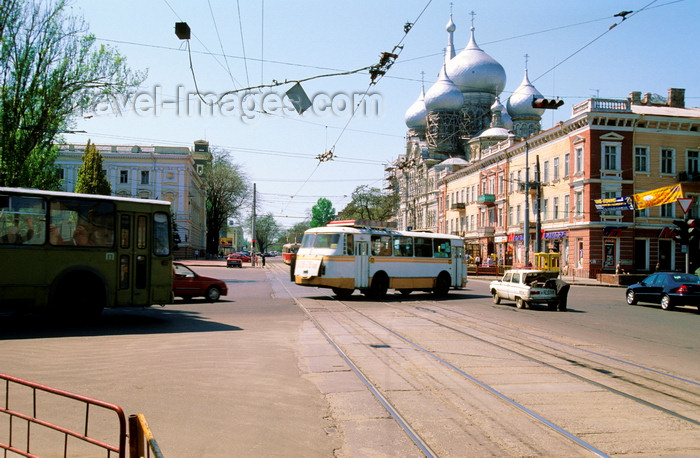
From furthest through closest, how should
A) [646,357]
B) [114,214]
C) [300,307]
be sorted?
1. [300,307]
2. [114,214]
3. [646,357]

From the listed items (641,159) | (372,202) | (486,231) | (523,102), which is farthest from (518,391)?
(372,202)

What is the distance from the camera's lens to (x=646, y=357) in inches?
451

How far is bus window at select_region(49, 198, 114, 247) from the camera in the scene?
1384 cm

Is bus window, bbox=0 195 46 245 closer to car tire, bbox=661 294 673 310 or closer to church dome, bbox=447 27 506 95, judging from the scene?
car tire, bbox=661 294 673 310

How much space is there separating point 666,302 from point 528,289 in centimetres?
568

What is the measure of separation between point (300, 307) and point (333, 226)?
215 inches

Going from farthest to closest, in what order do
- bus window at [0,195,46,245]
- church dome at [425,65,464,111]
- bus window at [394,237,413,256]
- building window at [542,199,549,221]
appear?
church dome at [425,65,464,111], building window at [542,199,549,221], bus window at [394,237,413,256], bus window at [0,195,46,245]

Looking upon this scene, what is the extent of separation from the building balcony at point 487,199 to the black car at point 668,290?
39.9 meters

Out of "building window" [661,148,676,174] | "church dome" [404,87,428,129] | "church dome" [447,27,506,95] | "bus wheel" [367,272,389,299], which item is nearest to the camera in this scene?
"bus wheel" [367,272,389,299]

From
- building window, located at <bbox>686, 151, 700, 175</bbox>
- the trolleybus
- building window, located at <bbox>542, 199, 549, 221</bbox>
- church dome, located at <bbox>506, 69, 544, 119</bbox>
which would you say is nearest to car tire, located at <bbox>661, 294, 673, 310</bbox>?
the trolleybus

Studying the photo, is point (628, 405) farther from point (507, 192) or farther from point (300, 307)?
point (507, 192)

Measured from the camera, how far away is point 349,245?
80.1ft

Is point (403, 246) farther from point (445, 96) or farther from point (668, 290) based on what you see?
point (445, 96)

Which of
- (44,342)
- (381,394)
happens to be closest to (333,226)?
(44,342)
